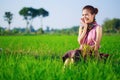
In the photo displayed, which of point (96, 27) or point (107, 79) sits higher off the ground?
point (96, 27)

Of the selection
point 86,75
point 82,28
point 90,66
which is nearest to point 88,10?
point 82,28

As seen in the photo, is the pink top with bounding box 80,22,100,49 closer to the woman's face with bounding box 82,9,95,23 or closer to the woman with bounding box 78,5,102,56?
the woman with bounding box 78,5,102,56

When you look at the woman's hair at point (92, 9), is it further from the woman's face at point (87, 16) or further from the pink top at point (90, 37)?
the pink top at point (90, 37)

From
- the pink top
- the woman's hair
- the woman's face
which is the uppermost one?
the woman's hair

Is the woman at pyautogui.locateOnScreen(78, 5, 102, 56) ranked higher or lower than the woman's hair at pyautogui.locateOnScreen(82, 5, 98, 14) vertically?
lower

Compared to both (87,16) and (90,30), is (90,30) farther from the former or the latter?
(87,16)

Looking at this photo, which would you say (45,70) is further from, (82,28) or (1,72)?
(82,28)

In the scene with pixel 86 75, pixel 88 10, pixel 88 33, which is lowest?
pixel 86 75

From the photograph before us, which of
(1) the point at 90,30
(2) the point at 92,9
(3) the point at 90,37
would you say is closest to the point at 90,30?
(1) the point at 90,30

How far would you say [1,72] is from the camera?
2.78 metres

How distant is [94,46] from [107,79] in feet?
4.44

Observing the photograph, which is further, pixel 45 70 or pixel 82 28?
pixel 82 28

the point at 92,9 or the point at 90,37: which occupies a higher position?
the point at 92,9

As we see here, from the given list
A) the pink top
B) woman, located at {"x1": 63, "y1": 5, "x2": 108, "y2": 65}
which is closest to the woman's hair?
woman, located at {"x1": 63, "y1": 5, "x2": 108, "y2": 65}
